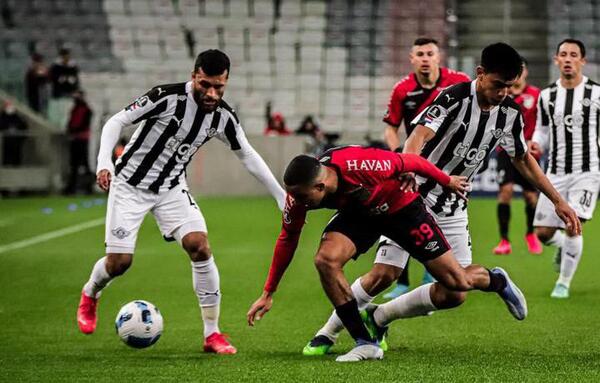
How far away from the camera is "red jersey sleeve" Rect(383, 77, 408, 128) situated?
9.59 meters

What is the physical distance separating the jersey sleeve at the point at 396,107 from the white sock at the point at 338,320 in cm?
288

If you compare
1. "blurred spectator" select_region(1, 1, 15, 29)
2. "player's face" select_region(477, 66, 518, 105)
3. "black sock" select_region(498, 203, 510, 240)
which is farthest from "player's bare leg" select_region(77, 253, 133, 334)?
"blurred spectator" select_region(1, 1, 15, 29)

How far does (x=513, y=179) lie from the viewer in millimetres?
13719

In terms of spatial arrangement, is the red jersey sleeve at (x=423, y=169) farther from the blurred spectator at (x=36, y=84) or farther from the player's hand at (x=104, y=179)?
the blurred spectator at (x=36, y=84)

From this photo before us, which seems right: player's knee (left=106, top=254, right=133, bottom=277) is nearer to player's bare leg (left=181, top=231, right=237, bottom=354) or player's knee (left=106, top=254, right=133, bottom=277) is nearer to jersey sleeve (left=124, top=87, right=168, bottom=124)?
player's bare leg (left=181, top=231, right=237, bottom=354)

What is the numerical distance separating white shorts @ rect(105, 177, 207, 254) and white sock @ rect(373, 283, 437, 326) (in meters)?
1.28

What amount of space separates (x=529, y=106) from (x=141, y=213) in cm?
665

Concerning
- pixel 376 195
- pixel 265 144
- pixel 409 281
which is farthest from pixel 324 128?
pixel 376 195

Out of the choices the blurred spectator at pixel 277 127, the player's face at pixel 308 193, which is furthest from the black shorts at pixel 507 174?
the blurred spectator at pixel 277 127

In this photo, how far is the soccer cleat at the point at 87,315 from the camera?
759 cm

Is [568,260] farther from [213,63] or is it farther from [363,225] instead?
[213,63]

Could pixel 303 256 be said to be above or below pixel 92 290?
below

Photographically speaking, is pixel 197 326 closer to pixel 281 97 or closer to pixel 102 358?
pixel 102 358

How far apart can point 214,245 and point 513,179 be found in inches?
153
